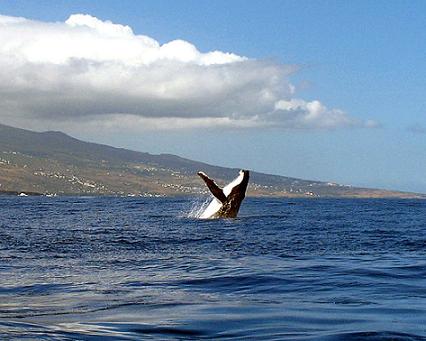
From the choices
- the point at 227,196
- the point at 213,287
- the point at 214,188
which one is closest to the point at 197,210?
the point at 227,196

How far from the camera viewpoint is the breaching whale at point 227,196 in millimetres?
39938

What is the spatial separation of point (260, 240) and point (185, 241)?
2.62 m

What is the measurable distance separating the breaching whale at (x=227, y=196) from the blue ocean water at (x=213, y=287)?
10606 millimetres

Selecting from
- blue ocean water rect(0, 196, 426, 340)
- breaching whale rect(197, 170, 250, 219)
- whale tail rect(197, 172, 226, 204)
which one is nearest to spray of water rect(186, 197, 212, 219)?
breaching whale rect(197, 170, 250, 219)

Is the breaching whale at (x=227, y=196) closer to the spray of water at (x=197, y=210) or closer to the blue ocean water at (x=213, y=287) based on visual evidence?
the spray of water at (x=197, y=210)

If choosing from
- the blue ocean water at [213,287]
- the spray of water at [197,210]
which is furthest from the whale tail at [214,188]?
the blue ocean water at [213,287]

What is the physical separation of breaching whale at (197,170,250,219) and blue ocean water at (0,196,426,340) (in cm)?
1061

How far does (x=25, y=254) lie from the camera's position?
22.5 metres

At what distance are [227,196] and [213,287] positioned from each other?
27.2m

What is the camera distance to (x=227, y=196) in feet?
139

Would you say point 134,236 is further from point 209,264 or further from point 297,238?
point 209,264

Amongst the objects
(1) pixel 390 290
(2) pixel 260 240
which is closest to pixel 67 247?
(2) pixel 260 240

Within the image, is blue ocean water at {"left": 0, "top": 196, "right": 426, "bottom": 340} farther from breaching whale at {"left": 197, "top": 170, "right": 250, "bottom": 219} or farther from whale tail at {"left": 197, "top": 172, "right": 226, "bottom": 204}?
breaching whale at {"left": 197, "top": 170, "right": 250, "bottom": 219}

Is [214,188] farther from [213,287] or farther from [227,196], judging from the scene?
[213,287]
